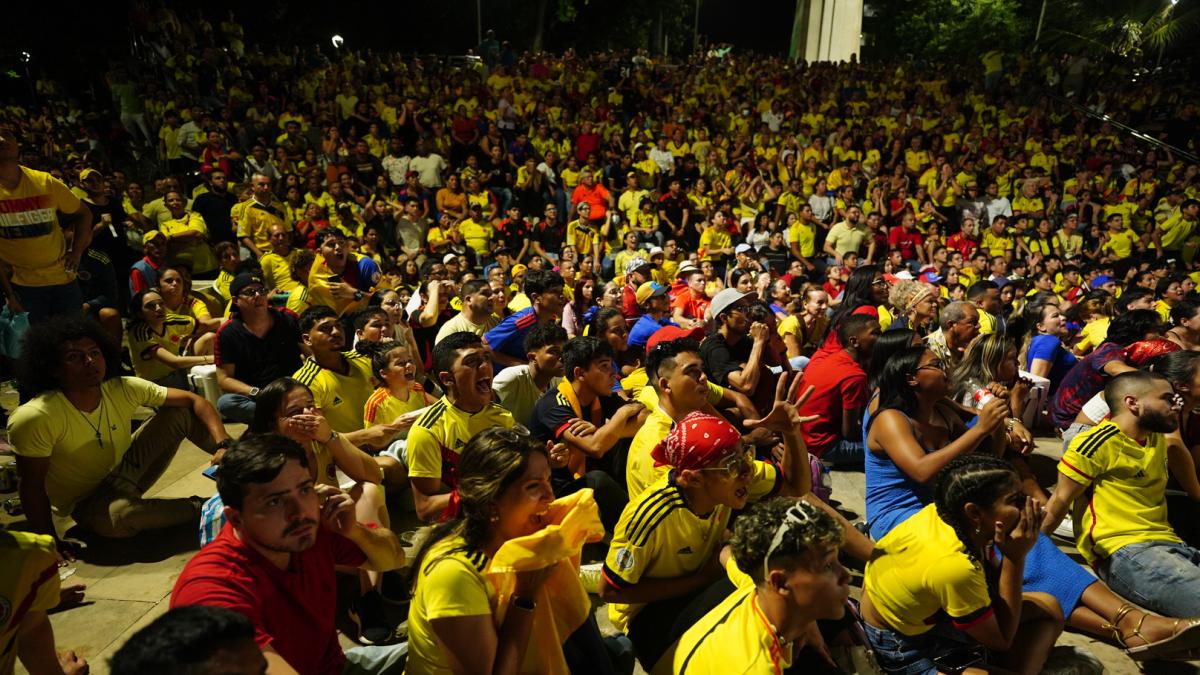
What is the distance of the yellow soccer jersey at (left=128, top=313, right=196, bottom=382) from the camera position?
5.87 meters

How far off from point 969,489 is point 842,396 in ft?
8.19

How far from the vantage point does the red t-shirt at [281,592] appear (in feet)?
6.89

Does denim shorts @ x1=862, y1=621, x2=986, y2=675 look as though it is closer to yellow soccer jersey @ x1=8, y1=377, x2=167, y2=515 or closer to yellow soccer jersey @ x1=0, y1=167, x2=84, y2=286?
yellow soccer jersey @ x1=8, y1=377, x2=167, y2=515

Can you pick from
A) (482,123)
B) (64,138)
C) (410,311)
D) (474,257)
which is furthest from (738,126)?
(64,138)

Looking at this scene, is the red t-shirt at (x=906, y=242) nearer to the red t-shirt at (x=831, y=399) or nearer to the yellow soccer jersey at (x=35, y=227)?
the red t-shirt at (x=831, y=399)

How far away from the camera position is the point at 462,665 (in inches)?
84.0

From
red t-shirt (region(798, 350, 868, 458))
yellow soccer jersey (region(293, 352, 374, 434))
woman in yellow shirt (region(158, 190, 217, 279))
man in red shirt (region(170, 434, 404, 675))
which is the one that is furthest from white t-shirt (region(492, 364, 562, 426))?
woman in yellow shirt (region(158, 190, 217, 279))

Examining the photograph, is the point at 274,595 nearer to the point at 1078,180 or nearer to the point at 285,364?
the point at 285,364

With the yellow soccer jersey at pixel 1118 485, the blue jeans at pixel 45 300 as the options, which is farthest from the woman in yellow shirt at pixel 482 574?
the blue jeans at pixel 45 300

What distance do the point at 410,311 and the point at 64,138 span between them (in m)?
10.3

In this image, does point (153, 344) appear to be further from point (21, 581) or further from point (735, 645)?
point (735, 645)

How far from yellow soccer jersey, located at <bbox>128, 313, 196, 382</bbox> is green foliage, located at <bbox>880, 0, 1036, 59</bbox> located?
115ft

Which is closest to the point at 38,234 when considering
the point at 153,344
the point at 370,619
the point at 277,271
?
the point at 153,344

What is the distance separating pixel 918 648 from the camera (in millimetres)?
2822
